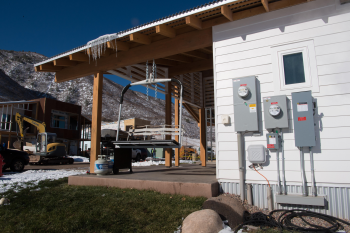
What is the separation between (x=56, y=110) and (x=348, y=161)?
2669 centimetres

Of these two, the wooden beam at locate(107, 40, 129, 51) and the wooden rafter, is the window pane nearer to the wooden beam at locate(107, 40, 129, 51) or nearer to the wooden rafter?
the wooden beam at locate(107, 40, 129, 51)

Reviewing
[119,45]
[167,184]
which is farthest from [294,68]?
[119,45]

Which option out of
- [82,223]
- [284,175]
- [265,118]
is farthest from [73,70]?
[284,175]

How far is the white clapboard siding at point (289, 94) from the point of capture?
358 centimetres

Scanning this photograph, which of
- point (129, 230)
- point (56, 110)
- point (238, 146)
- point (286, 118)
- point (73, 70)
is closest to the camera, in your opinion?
point (129, 230)

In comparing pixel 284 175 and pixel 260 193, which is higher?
pixel 284 175

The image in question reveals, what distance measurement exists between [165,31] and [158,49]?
0.69m

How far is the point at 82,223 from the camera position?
3.20 m

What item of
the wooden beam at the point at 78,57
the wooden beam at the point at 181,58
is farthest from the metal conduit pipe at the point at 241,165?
the wooden beam at the point at 78,57

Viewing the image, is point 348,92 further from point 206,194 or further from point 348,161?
point 206,194

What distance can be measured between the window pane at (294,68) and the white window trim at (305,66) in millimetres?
52

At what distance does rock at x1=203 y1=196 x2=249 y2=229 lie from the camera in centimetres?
329

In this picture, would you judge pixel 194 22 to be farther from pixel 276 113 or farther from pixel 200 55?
pixel 200 55

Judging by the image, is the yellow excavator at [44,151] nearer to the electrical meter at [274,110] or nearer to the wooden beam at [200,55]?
the wooden beam at [200,55]
